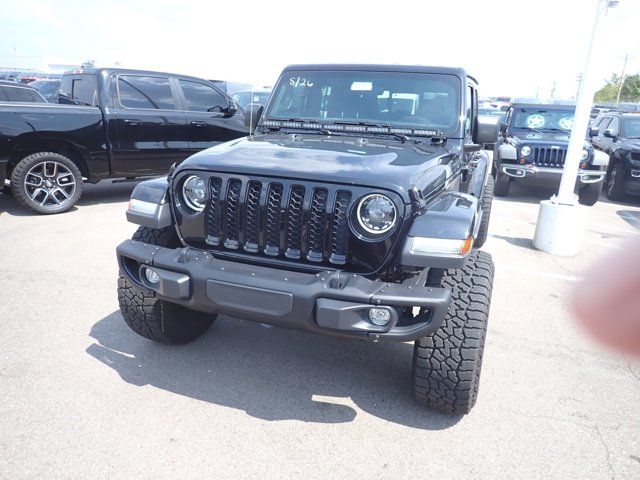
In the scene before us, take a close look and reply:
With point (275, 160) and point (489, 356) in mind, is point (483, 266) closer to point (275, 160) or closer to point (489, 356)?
point (489, 356)

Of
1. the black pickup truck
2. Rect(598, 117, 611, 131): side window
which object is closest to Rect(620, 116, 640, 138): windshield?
Rect(598, 117, 611, 131): side window

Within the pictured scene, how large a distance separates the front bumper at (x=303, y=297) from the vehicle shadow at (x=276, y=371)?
2.04ft

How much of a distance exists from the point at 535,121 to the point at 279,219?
342 inches

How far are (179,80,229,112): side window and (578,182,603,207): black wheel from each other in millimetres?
6189

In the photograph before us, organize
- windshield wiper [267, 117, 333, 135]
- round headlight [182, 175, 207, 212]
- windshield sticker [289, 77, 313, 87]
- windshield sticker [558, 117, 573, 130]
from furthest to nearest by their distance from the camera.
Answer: windshield sticker [558, 117, 573, 130] → windshield sticker [289, 77, 313, 87] → windshield wiper [267, 117, 333, 135] → round headlight [182, 175, 207, 212]

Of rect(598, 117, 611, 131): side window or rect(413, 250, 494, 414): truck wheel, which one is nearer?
rect(413, 250, 494, 414): truck wheel

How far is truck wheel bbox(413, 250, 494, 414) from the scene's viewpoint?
2592 mm

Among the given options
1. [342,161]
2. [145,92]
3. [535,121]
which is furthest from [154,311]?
[535,121]

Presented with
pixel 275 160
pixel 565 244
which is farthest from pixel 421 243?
pixel 565 244

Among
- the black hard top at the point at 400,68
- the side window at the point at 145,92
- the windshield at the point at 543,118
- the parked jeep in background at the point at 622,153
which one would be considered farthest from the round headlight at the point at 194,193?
the parked jeep in background at the point at 622,153

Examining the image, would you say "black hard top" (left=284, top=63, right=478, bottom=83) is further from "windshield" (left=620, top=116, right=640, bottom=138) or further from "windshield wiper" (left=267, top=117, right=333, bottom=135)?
"windshield" (left=620, top=116, right=640, bottom=138)

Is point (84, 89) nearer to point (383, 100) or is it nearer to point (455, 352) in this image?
point (383, 100)

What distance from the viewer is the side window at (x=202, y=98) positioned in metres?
7.61

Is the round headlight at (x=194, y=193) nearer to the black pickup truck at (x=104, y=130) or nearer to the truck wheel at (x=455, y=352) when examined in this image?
the truck wheel at (x=455, y=352)
